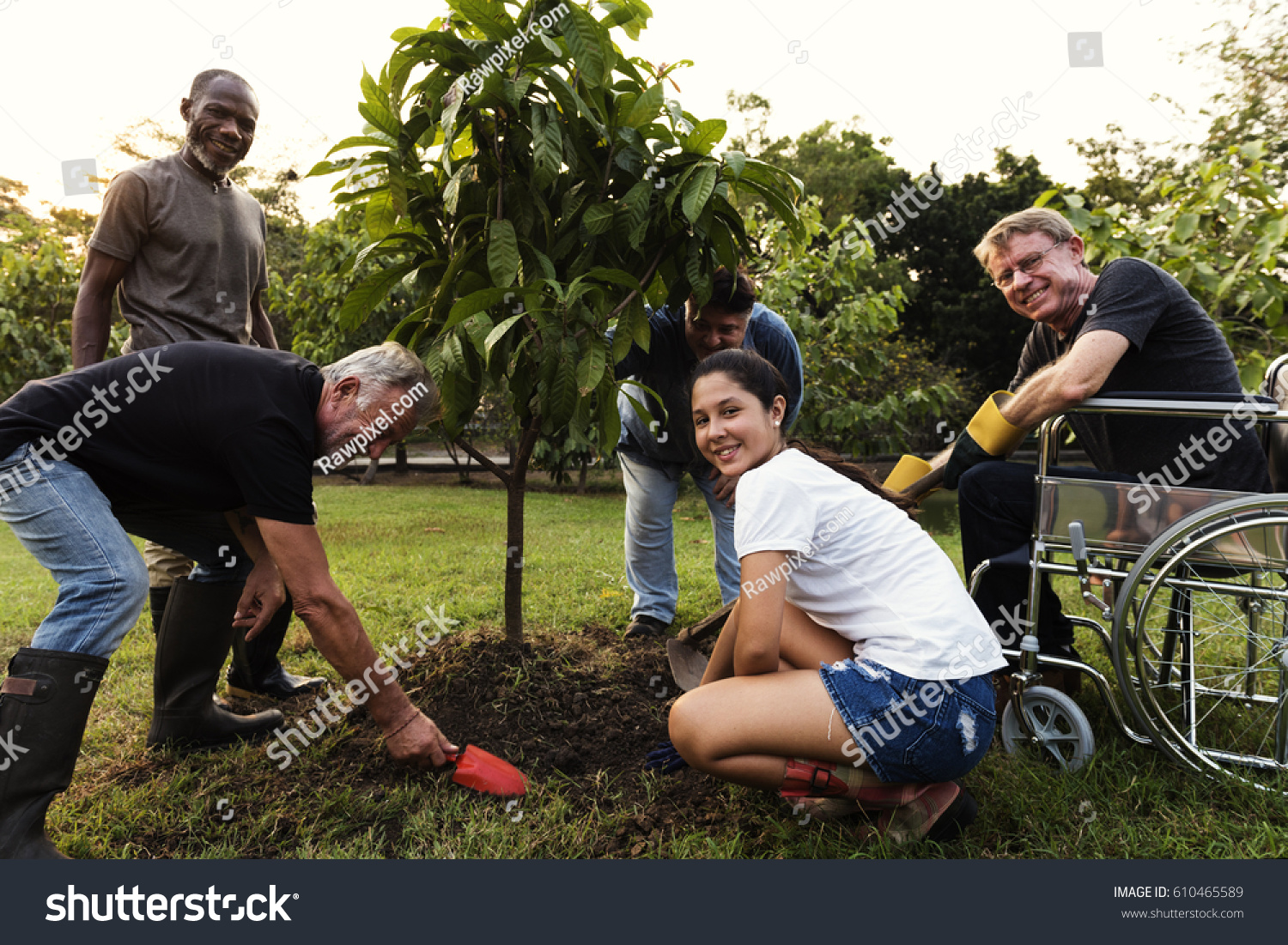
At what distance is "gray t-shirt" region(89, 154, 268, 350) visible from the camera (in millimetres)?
2604

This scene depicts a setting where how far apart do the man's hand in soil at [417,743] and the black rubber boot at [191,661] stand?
0.79 metres

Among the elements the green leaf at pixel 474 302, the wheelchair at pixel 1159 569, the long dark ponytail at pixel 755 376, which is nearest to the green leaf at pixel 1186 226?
the wheelchair at pixel 1159 569

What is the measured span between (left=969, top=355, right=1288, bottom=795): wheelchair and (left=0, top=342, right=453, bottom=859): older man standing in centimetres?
182

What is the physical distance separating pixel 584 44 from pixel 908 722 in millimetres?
2005

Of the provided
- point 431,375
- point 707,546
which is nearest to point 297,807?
point 431,375

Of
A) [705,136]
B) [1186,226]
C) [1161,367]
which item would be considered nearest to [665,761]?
[705,136]

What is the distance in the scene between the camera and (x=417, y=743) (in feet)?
7.32

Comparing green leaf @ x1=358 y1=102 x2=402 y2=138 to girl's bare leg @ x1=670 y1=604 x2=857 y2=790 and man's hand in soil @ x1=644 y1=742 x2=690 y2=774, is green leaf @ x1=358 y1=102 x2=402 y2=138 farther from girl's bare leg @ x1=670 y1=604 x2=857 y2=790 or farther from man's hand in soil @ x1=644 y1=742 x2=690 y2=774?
man's hand in soil @ x1=644 y1=742 x2=690 y2=774

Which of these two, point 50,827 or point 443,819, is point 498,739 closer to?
point 443,819

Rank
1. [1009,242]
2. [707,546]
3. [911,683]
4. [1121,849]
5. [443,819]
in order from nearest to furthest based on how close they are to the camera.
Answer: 1. [911,683]
2. [1121,849]
3. [443,819]
4. [1009,242]
5. [707,546]

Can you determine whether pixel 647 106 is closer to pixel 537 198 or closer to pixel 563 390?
pixel 537 198

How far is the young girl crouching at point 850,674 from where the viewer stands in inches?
74.9

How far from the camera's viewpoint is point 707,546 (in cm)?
662

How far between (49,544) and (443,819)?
120cm
